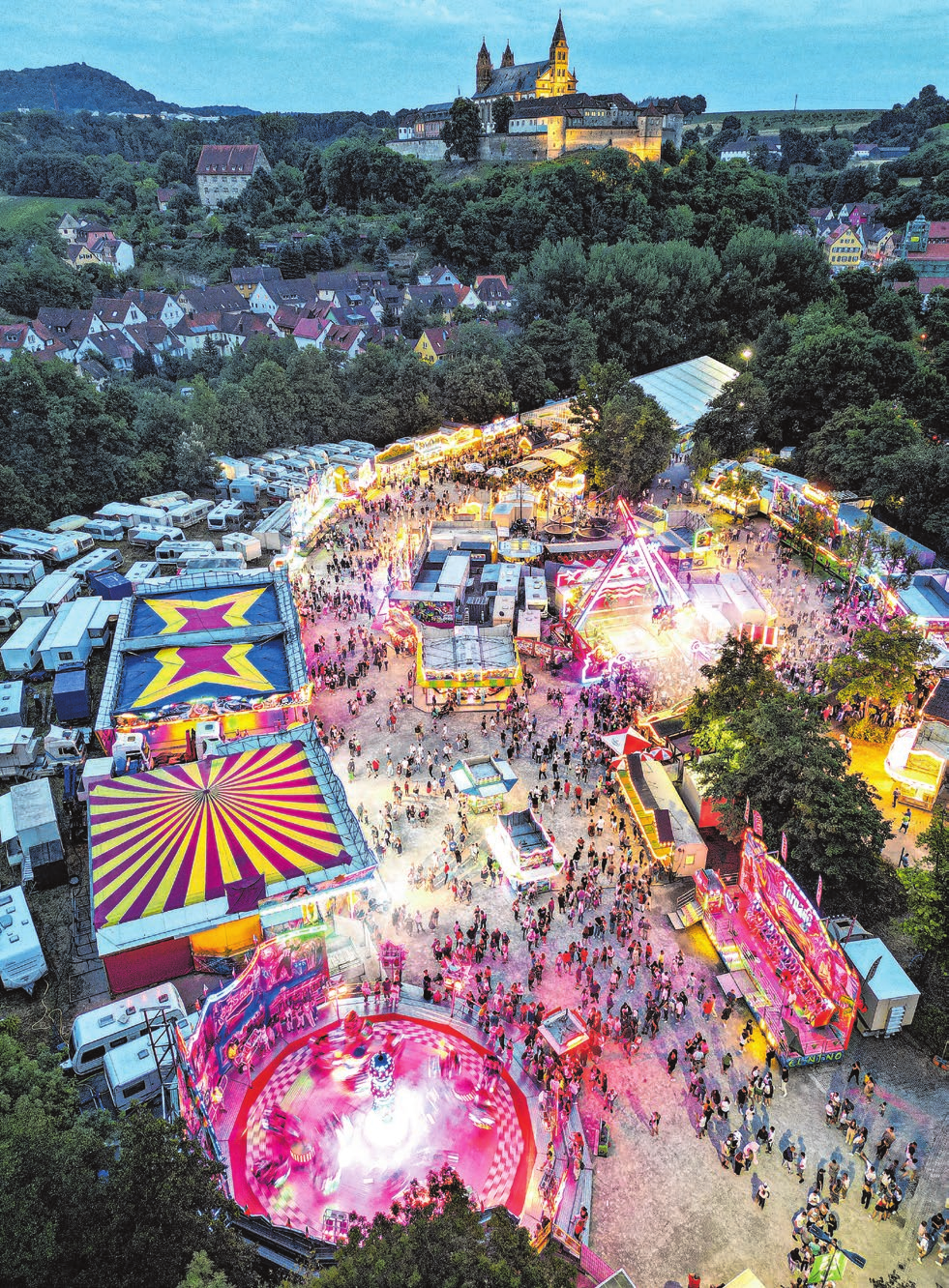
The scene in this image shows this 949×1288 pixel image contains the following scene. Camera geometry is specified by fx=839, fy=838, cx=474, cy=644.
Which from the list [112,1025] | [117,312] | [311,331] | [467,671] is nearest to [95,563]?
[467,671]

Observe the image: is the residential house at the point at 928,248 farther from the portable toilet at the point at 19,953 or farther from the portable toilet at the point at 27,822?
the portable toilet at the point at 19,953

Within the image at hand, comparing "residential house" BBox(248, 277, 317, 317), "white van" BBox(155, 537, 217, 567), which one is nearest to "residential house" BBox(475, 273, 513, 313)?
"residential house" BBox(248, 277, 317, 317)

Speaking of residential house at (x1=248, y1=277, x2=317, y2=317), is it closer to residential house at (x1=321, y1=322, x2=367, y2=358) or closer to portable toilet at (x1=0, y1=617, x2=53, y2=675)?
residential house at (x1=321, y1=322, x2=367, y2=358)

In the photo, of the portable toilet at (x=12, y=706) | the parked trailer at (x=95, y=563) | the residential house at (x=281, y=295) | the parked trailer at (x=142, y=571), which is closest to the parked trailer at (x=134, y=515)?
the parked trailer at (x=95, y=563)

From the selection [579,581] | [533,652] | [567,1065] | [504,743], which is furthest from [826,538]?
[567,1065]

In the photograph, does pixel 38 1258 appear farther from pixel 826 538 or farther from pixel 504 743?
pixel 826 538

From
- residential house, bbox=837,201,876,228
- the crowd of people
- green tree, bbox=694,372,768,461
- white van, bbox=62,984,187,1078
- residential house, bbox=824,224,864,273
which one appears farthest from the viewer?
residential house, bbox=837,201,876,228
